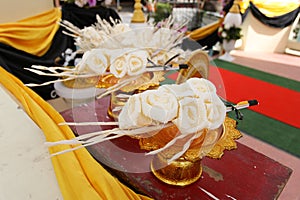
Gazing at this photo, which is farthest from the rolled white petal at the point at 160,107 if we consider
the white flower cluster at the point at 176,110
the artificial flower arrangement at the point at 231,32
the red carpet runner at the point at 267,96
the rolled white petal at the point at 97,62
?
the artificial flower arrangement at the point at 231,32

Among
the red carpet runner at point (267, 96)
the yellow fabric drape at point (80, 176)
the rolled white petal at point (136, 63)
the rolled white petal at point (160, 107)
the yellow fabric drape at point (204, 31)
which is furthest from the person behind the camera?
the yellow fabric drape at point (204, 31)

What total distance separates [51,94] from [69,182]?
1840 millimetres

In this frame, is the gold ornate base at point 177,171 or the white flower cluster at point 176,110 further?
the gold ornate base at point 177,171

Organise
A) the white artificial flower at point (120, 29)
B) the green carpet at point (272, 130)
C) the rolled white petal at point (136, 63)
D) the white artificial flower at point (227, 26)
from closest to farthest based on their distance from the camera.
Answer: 1. the rolled white petal at point (136, 63)
2. the white artificial flower at point (120, 29)
3. the green carpet at point (272, 130)
4. the white artificial flower at point (227, 26)

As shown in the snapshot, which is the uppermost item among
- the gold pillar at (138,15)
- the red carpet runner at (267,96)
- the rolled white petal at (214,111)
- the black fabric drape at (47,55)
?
the gold pillar at (138,15)

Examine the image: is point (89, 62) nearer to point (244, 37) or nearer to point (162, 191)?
point (162, 191)

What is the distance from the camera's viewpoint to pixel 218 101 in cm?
60

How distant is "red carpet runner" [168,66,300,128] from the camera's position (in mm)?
2092

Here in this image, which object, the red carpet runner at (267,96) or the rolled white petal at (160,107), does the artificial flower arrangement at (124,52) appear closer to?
the rolled white petal at (160,107)

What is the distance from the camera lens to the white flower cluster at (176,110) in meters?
0.55

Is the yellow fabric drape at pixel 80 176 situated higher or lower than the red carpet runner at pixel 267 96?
higher

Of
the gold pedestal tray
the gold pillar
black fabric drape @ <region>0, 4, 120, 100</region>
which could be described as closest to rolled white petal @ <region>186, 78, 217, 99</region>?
the gold pedestal tray

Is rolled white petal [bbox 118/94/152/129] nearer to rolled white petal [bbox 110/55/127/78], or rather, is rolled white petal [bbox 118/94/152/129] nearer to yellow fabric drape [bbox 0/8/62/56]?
rolled white petal [bbox 110/55/127/78]

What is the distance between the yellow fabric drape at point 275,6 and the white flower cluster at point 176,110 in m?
3.83
